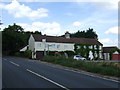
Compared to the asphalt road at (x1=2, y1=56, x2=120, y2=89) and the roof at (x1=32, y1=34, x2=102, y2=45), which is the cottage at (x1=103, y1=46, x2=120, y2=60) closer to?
the roof at (x1=32, y1=34, x2=102, y2=45)

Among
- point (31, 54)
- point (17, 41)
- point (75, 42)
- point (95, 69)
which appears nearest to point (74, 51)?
point (75, 42)

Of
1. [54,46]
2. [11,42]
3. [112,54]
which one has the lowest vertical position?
[112,54]

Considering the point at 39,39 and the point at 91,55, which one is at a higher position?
the point at 39,39

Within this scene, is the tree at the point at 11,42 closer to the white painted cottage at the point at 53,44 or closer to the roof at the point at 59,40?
the white painted cottage at the point at 53,44

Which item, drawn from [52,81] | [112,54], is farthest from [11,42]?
[52,81]

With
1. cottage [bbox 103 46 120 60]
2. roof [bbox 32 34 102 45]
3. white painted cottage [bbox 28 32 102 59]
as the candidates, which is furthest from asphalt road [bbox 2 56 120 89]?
roof [bbox 32 34 102 45]

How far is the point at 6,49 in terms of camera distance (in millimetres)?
86875

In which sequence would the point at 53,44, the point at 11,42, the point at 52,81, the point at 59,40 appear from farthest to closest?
the point at 11,42
the point at 59,40
the point at 53,44
the point at 52,81

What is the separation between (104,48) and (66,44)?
14964 millimetres

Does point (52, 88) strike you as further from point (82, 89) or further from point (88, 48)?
point (88, 48)

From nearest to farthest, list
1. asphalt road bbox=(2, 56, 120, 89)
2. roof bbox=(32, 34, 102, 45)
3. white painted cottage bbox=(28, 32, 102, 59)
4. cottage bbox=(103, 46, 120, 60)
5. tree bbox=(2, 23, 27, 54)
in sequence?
asphalt road bbox=(2, 56, 120, 89)
cottage bbox=(103, 46, 120, 60)
white painted cottage bbox=(28, 32, 102, 59)
roof bbox=(32, 34, 102, 45)
tree bbox=(2, 23, 27, 54)

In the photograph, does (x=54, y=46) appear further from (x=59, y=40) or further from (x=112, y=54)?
Result: (x=112, y=54)

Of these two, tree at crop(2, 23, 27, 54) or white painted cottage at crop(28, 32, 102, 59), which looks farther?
tree at crop(2, 23, 27, 54)

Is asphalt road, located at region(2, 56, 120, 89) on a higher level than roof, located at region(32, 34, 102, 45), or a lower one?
lower
